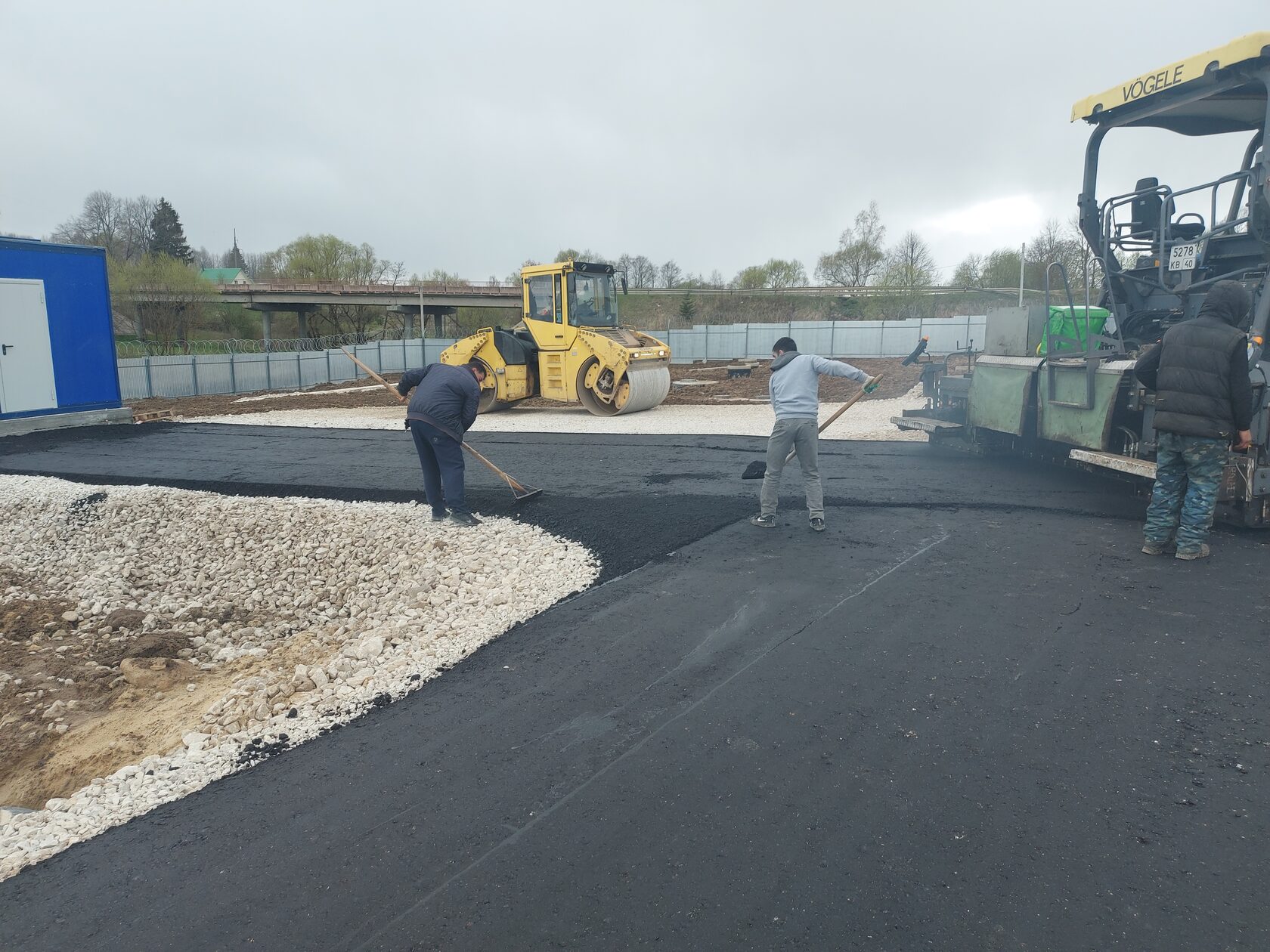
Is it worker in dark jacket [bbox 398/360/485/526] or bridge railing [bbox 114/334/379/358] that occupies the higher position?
bridge railing [bbox 114/334/379/358]

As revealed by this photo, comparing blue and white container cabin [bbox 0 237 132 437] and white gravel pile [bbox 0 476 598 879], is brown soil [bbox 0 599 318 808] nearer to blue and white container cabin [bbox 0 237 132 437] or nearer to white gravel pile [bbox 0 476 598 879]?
white gravel pile [bbox 0 476 598 879]

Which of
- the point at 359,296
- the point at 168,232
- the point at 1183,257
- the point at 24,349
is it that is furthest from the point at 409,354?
the point at 168,232

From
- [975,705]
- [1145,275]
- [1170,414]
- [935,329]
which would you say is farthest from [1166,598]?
[935,329]

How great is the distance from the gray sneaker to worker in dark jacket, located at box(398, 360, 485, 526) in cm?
518

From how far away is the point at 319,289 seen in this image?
46656 millimetres

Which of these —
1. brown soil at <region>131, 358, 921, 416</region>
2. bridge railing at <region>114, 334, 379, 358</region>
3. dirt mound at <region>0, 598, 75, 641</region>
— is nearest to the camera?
dirt mound at <region>0, 598, 75, 641</region>

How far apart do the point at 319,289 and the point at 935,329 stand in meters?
33.0

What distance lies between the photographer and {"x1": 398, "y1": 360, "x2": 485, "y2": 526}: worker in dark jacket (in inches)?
278

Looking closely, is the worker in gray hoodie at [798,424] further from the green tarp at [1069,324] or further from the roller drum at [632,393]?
the roller drum at [632,393]

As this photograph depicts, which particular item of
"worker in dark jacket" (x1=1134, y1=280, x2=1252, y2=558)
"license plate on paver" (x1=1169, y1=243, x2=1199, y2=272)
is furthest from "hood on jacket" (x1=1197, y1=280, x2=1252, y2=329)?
"license plate on paver" (x1=1169, y1=243, x2=1199, y2=272)

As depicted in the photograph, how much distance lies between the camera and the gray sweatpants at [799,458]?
6566 millimetres

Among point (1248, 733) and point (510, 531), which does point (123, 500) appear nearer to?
point (510, 531)

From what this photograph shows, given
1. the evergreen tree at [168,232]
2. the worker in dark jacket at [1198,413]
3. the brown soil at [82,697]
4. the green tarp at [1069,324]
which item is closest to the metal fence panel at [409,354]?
the green tarp at [1069,324]

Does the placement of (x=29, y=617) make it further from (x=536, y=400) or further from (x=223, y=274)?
(x=223, y=274)
